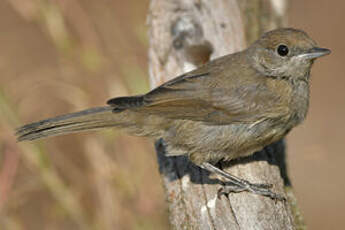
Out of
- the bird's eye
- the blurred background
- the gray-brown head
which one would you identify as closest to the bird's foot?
the gray-brown head

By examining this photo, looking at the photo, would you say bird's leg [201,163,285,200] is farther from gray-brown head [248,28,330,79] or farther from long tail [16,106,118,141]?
long tail [16,106,118,141]

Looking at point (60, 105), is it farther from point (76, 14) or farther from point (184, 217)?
point (184, 217)

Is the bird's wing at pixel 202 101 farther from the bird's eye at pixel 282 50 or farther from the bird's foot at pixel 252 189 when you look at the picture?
the bird's foot at pixel 252 189

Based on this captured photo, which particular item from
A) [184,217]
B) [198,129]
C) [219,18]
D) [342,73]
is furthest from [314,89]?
[184,217]

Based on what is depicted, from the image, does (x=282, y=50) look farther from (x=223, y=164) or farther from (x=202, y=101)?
(x=223, y=164)

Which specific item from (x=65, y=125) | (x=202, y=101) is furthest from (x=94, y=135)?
(x=202, y=101)

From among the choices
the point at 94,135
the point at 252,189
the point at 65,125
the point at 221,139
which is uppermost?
the point at 94,135

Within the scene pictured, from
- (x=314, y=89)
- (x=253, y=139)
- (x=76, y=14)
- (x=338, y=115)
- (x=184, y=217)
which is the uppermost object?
(x=76, y=14)
